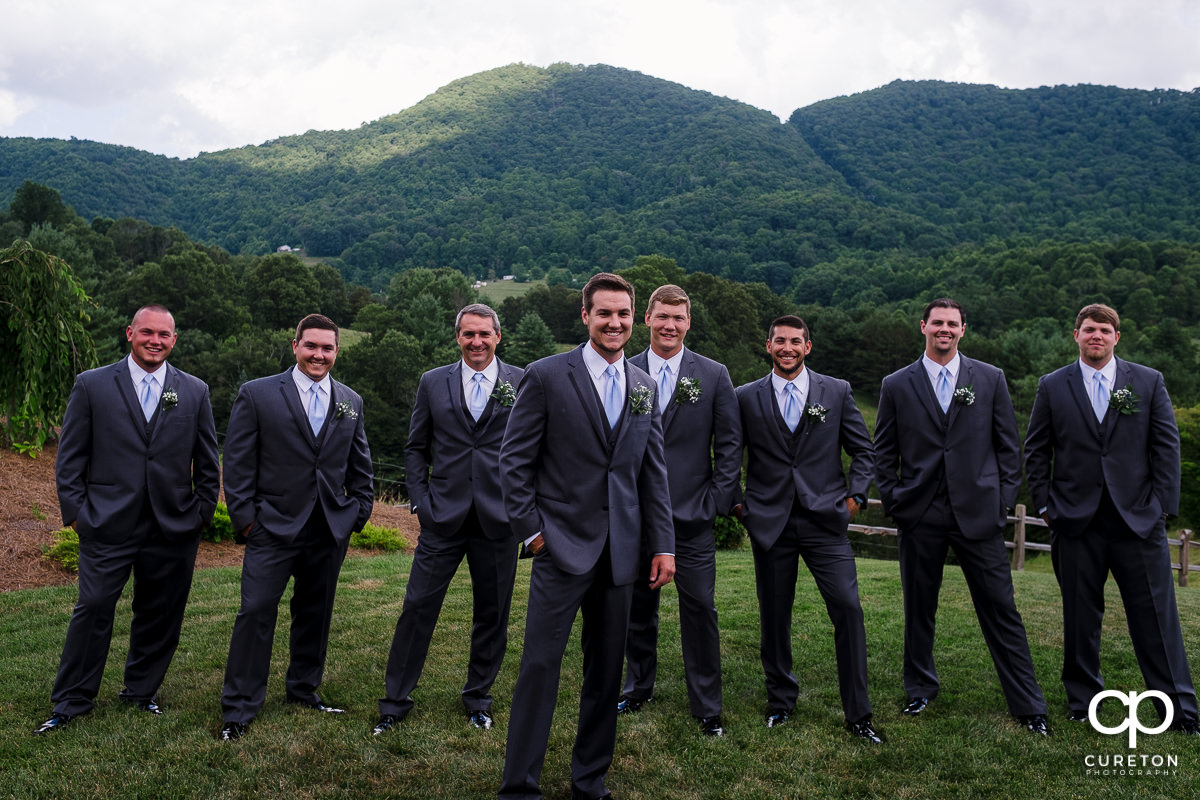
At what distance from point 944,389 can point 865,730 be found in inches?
84.0

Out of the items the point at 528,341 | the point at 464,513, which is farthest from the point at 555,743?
the point at 528,341

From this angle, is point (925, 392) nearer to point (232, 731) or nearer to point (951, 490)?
point (951, 490)

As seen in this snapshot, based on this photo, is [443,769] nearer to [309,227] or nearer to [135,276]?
[135,276]

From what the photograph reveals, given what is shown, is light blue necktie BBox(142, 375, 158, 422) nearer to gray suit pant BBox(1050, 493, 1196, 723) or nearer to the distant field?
gray suit pant BBox(1050, 493, 1196, 723)

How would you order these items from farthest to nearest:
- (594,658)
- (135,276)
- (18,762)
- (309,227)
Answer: (309,227), (135,276), (18,762), (594,658)

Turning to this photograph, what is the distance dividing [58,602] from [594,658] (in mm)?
6483

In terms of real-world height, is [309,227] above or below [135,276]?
above

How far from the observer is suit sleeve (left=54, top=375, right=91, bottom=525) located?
5.05m

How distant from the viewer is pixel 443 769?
4.46m

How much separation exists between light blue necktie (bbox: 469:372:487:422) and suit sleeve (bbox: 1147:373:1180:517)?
4119 millimetres

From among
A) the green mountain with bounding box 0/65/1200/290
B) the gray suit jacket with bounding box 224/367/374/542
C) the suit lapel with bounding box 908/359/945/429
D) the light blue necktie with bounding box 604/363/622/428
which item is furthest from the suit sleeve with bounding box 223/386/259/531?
the green mountain with bounding box 0/65/1200/290

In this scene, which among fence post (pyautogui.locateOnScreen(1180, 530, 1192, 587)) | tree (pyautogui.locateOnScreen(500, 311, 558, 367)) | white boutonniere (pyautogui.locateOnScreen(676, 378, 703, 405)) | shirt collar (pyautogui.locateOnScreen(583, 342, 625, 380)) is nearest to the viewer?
shirt collar (pyautogui.locateOnScreen(583, 342, 625, 380))

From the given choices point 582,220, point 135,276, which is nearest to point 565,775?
point 135,276

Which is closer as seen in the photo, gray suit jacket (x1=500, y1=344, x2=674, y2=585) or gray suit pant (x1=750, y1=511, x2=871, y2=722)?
gray suit jacket (x1=500, y1=344, x2=674, y2=585)
